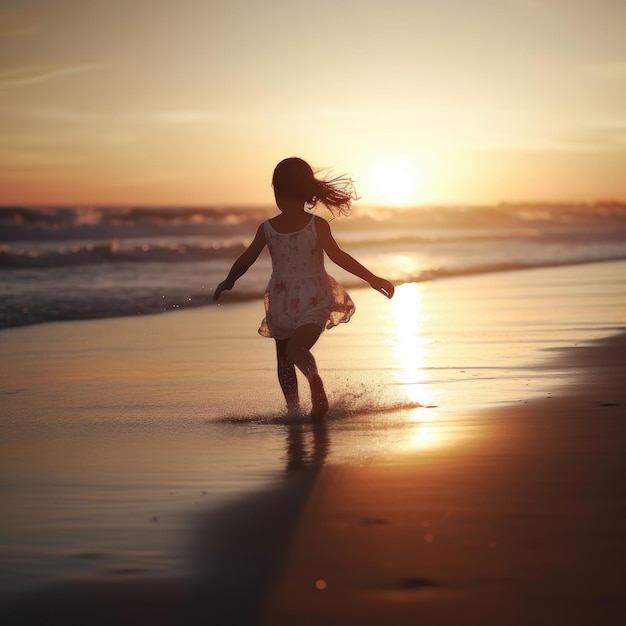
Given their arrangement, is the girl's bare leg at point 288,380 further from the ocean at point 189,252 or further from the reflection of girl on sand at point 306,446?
the ocean at point 189,252

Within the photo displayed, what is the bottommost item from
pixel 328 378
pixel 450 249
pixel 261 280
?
pixel 450 249

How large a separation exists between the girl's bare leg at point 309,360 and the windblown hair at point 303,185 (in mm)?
790

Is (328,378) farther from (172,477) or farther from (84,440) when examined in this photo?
(172,477)

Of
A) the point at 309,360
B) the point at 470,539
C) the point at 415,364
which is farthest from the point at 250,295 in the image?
the point at 470,539

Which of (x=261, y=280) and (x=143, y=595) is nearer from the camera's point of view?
(x=143, y=595)

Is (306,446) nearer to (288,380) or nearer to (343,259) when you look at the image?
(288,380)

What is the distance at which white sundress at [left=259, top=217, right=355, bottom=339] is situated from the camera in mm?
6551

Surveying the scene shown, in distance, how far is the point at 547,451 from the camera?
4941 mm

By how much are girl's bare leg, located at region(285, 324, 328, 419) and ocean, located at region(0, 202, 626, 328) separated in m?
6.52

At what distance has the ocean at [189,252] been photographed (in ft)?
50.9

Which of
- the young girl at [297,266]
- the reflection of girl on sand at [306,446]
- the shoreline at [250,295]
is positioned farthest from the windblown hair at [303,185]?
the shoreline at [250,295]

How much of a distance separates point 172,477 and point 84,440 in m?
1.17

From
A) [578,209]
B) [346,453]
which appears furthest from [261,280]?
[578,209]

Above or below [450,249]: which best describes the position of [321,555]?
above
